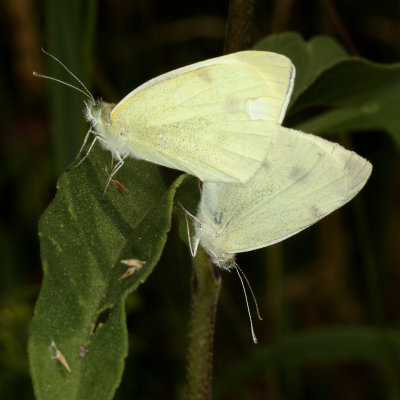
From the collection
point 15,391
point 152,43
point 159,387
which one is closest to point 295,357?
point 159,387

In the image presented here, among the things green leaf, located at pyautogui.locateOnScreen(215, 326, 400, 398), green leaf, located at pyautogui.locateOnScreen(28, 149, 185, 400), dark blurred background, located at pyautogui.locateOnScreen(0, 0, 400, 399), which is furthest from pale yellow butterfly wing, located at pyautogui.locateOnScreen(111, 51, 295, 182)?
green leaf, located at pyautogui.locateOnScreen(215, 326, 400, 398)

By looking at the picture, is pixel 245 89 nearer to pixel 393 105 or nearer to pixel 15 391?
pixel 393 105

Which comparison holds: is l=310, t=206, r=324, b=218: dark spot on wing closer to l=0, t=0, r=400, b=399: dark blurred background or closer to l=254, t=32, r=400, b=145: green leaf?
l=254, t=32, r=400, b=145: green leaf

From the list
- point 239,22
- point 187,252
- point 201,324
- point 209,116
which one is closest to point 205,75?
point 209,116

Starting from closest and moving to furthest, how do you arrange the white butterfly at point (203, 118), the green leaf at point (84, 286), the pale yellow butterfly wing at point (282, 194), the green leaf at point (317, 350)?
the green leaf at point (84, 286)
the pale yellow butterfly wing at point (282, 194)
the white butterfly at point (203, 118)
the green leaf at point (317, 350)

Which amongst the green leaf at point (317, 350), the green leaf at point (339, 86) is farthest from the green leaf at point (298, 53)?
the green leaf at point (317, 350)

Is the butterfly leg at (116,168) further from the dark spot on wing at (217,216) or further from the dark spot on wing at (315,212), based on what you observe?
the dark spot on wing at (315,212)
